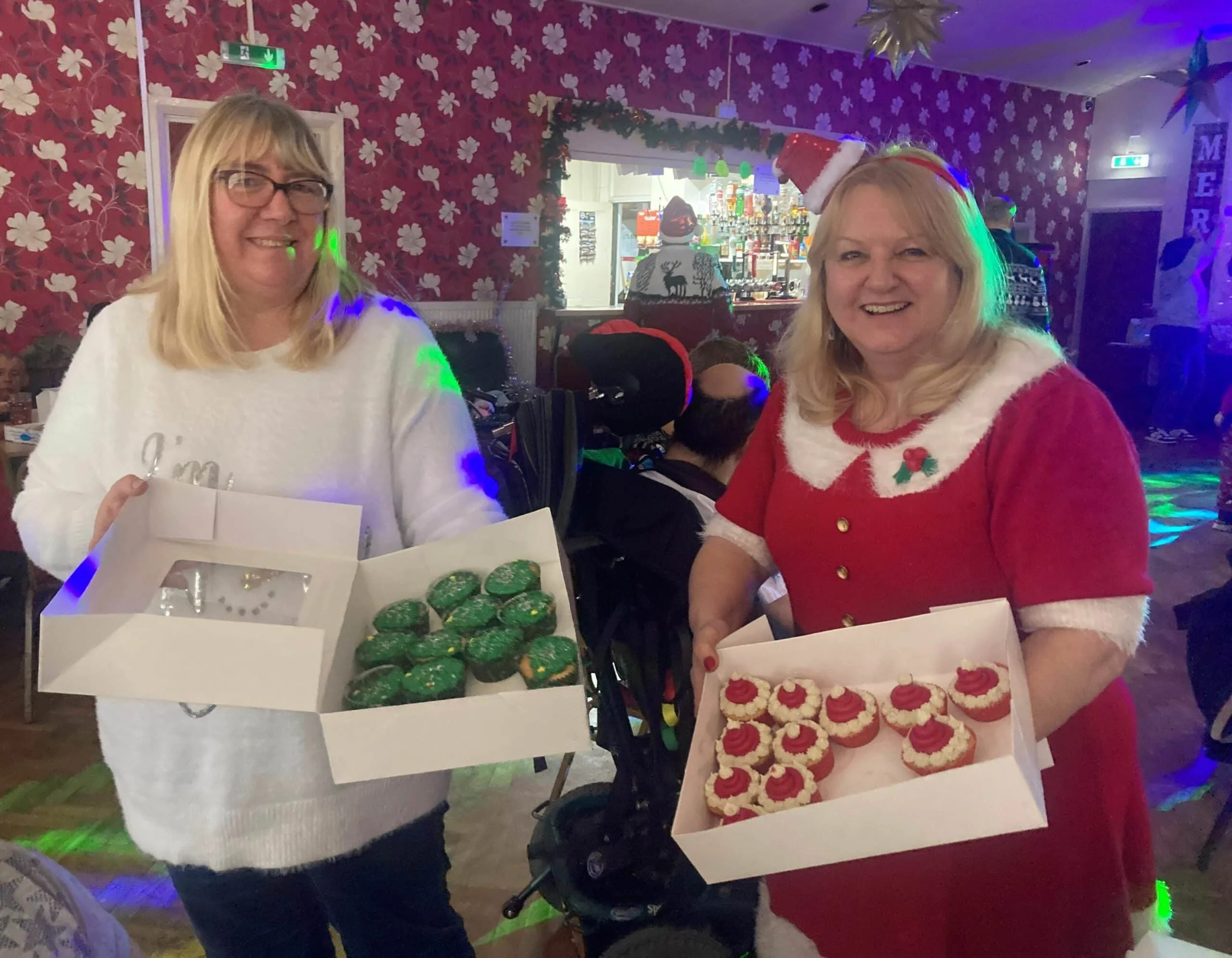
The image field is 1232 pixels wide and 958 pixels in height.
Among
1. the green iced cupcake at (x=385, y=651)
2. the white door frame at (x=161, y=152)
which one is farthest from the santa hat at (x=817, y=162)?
the white door frame at (x=161, y=152)

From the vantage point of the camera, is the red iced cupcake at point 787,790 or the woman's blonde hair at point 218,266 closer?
the red iced cupcake at point 787,790

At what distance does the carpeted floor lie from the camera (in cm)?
201

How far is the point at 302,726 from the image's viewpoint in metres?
1.08

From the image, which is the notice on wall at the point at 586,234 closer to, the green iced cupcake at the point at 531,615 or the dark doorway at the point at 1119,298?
the dark doorway at the point at 1119,298

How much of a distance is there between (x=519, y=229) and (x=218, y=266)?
3971 millimetres

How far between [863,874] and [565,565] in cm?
52

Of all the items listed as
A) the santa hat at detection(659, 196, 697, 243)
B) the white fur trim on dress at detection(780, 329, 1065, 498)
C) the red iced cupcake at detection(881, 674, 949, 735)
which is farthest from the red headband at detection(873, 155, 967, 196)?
the santa hat at detection(659, 196, 697, 243)

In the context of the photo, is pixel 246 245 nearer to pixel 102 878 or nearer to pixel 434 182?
pixel 102 878

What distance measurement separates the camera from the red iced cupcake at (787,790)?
90 cm

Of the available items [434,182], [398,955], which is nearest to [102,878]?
[398,955]

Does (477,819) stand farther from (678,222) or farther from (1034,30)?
(1034,30)

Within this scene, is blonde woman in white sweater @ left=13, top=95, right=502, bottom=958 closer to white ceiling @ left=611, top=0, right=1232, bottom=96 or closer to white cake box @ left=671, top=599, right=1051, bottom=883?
white cake box @ left=671, top=599, right=1051, bottom=883

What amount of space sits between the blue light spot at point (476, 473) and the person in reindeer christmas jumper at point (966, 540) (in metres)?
0.36

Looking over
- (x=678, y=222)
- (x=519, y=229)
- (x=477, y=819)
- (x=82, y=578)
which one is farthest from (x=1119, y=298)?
(x=82, y=578)
